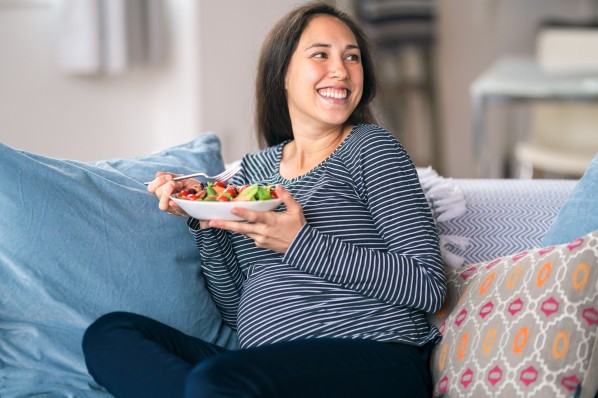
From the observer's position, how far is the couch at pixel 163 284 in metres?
1.33

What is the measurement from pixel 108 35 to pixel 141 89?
13.1 inches

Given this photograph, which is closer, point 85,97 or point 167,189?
point 167,189

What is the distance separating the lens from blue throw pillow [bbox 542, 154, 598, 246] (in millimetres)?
1556

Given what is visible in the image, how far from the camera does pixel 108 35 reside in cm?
361

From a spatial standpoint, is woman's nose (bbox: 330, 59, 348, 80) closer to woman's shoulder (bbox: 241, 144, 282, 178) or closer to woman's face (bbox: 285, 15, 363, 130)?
woman's face (bbox: 285, 15, 363, 130)

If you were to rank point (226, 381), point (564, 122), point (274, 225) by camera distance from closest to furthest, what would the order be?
point (226, 381)
point (274, 225)
point (564, 122)

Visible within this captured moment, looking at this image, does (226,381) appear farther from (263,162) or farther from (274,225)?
(263,162)

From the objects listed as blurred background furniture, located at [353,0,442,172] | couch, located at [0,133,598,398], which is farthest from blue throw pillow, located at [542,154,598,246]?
blurred background furniture, located at [353,0,442,172]

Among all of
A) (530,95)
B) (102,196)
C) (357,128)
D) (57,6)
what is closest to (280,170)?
(357,128)

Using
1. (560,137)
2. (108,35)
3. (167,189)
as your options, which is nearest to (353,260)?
(167,189)

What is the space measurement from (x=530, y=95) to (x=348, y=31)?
182cm

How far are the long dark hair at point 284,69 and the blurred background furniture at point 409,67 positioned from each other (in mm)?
3107

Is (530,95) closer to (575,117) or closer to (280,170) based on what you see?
(575,117)

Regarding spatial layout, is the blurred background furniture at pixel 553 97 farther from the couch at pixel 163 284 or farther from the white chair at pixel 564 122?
the couch at pixel 163 284
